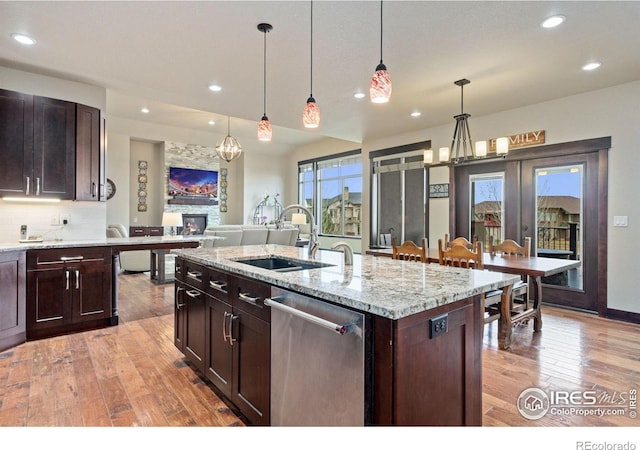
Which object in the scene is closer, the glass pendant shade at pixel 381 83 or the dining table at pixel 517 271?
the glass pendant shade at pixel 381 83

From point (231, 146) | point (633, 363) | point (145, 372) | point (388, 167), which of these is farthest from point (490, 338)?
point (231, 146)

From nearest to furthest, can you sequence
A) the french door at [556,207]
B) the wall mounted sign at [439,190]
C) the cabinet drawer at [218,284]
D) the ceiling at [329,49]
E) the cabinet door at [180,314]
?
the cabinet drawer at [218,284], the ceiling at [329,49], the cabinet door at [180,314], the french door at [556,207], the wall mounted sign at [439,190]

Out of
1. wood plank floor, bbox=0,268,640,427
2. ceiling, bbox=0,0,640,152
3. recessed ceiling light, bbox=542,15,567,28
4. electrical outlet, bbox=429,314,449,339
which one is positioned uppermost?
ceiling, bbox=0,0,640,152

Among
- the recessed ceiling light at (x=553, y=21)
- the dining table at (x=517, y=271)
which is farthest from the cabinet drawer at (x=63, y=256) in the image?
the recessed ceiling light at (x=553, y=21)

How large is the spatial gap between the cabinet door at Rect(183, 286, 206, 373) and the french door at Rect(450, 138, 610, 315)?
4.44 m

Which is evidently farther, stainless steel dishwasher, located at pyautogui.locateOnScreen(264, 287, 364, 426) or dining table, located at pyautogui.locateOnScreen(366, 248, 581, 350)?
dining table, located at pyautogui.locateOnScreen(366, 248, 581, 350)

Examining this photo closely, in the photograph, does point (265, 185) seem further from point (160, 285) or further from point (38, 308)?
point (38, 308)

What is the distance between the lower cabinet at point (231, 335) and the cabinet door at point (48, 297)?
1649 mm

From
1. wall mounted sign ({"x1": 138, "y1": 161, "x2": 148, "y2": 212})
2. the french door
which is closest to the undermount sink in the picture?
the french door

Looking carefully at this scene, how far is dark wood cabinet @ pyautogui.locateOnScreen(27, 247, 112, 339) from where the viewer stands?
132 inches

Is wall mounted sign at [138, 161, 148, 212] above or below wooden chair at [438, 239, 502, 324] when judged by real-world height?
above

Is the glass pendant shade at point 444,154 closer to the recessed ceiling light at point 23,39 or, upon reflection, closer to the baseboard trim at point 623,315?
the baseboard trim at point 623,315

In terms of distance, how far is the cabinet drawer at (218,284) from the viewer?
213 cm

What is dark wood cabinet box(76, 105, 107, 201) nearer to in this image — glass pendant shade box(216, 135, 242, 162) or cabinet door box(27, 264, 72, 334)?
cabinet door box(27, 264, 72, 334)
